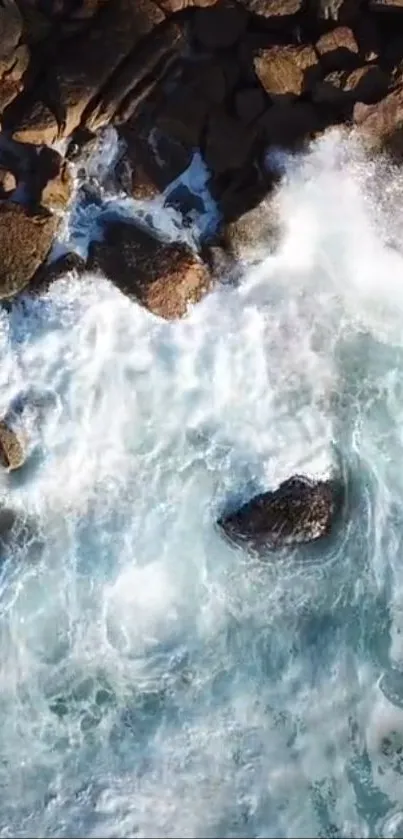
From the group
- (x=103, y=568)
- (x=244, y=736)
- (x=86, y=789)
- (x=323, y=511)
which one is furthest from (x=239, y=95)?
(x=86, y=789)

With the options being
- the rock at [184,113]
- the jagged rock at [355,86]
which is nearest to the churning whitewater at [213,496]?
the jagged rock at [355,86]

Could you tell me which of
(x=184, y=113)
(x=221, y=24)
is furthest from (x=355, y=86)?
(x=184, y=113)

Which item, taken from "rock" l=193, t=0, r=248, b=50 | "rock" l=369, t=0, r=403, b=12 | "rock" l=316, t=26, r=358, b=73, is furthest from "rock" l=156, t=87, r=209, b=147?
"rock" l=369, t=0, r=403, b=12

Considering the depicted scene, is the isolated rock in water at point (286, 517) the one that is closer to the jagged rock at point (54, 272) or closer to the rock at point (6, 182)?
the jagged rock at point (54, 272)

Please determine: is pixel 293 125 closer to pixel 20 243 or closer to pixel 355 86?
pixel 355 86

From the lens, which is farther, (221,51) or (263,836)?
(221,51)

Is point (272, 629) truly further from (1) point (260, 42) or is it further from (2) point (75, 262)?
(1) point (260, 42)
